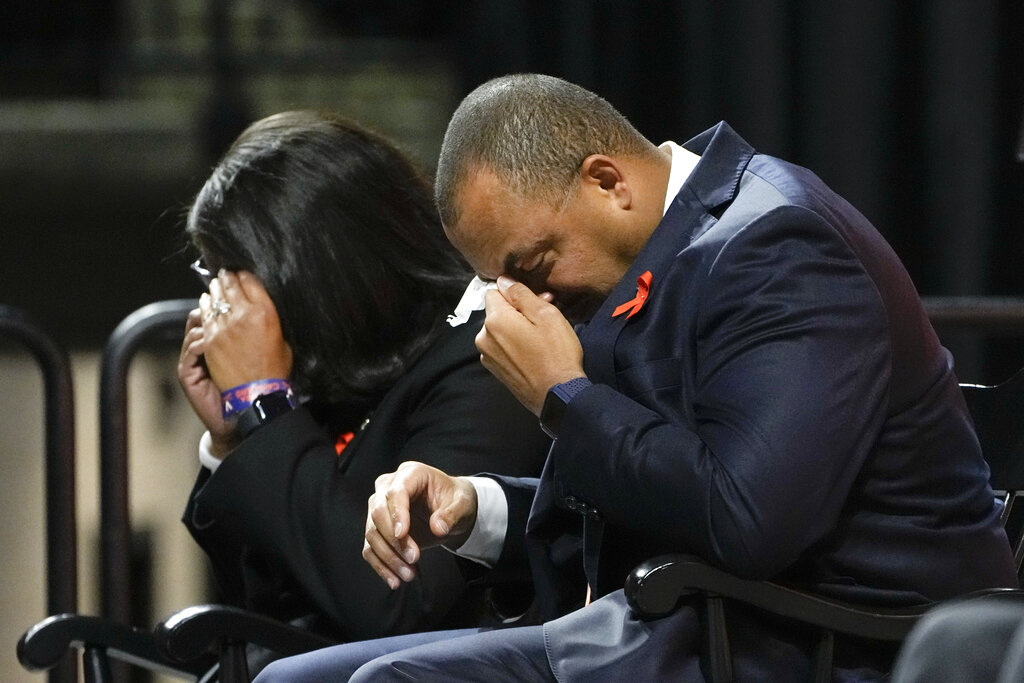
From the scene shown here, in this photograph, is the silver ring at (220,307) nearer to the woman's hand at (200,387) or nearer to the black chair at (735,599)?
the woman's hand at (200,387)

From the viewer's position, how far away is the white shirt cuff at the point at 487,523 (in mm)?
1862

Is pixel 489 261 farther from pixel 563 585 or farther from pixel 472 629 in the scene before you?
pixel 472 629

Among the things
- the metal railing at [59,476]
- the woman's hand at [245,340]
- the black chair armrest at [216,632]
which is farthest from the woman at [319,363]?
the metal railing at [59,476]

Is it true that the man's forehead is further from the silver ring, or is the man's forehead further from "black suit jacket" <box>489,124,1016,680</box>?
the silver ring

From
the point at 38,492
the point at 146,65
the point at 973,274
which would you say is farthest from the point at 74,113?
the point at 973,274

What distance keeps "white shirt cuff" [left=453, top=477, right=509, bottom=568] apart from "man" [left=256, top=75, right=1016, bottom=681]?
28mm

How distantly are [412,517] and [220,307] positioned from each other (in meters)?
0.57

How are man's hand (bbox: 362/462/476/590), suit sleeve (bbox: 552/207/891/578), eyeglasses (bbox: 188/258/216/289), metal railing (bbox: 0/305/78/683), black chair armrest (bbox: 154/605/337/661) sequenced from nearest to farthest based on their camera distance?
1. suit sleeve (bbox: 552/207/891/578)
2. man's hand (bbox: 362/462/476/590)
3. black chair armrest (bbox: 154/605/337/661)
4. eyeglasses (bbox: 188/258/216/289)
5. metal railing (bbox: 0/305/78/683)

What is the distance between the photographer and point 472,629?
6.59 ft

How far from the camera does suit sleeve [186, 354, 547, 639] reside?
198cm

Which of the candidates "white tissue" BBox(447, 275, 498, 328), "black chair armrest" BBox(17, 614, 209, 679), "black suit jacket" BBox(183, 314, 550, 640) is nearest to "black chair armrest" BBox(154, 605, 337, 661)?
"black suit jacket" BBox(183, 314, 550, 640)

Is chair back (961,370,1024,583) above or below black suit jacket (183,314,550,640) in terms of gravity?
above

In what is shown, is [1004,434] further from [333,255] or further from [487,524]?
[333,255]

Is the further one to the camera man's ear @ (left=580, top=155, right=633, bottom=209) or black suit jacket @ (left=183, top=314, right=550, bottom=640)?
black suit jacket @ (left=183, top=314, right=550, bottom=640)
